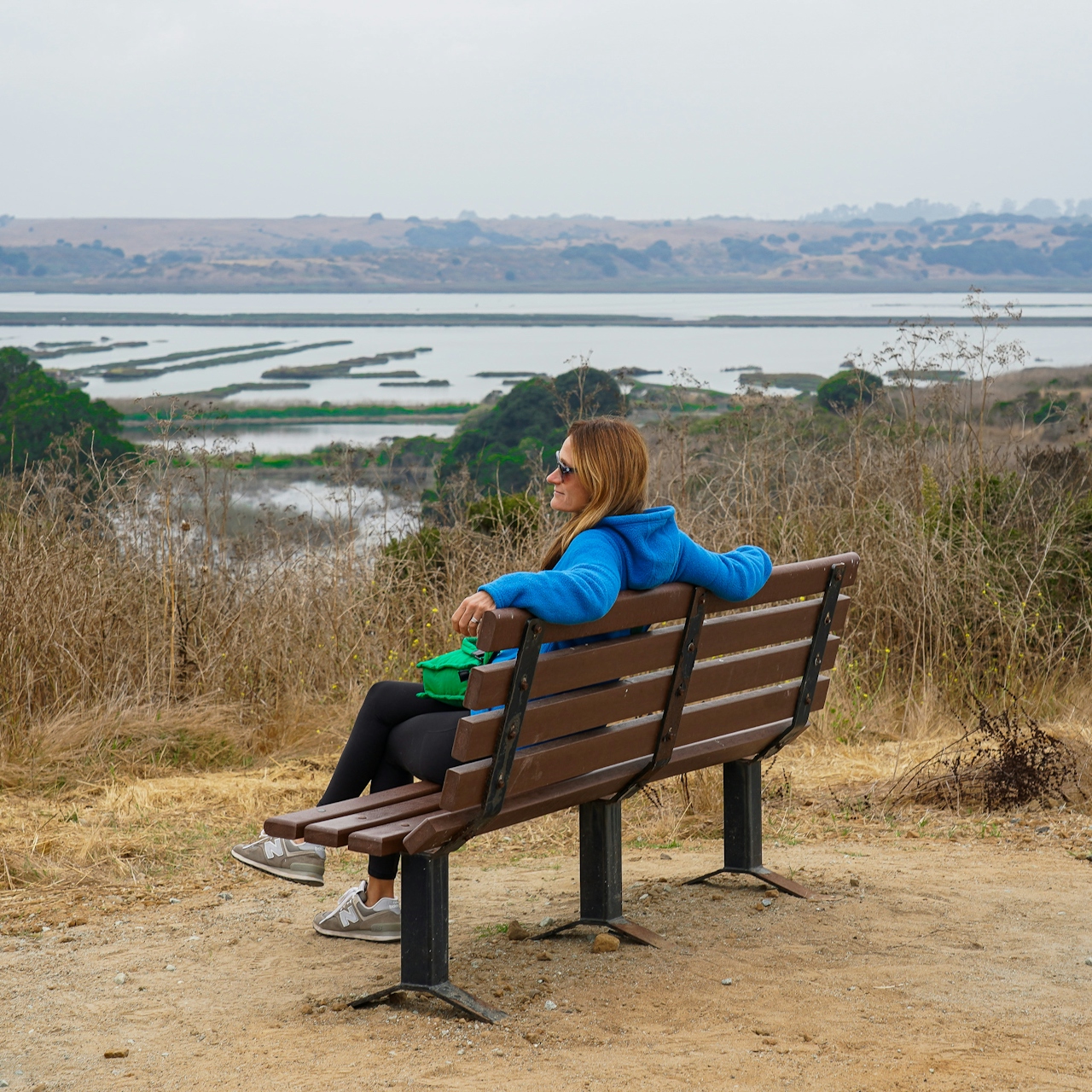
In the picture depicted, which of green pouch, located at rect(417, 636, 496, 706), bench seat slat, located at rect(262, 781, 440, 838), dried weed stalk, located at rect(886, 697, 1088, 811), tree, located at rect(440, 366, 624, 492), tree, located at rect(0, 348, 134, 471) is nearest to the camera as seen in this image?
bench seat slat, located at rect(262, 781, 440, 838)

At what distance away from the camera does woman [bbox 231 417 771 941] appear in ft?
10.4

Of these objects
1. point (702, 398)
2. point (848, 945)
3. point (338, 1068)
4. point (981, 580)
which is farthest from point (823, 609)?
point (702, 398)

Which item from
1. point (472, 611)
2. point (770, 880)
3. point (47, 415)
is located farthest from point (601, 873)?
point (47, 415)

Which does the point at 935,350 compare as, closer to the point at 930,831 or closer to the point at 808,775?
the point at 808,775

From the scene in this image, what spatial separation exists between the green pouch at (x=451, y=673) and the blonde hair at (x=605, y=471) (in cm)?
34

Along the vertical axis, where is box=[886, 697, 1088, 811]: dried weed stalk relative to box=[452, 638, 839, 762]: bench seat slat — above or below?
below

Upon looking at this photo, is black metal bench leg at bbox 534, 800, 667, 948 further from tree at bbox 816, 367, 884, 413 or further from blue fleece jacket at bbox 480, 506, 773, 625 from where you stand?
tree at bbox 816, 367, 884, 413

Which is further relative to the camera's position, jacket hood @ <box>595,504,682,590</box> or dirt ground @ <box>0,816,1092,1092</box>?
jacket hood @ <box>595,504,682,590</box>

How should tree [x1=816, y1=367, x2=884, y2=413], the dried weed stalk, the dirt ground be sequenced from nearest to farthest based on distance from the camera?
the dirt ground, the dried weed stalk, tree [x1=816, y1=367, x2=884, y2=413]

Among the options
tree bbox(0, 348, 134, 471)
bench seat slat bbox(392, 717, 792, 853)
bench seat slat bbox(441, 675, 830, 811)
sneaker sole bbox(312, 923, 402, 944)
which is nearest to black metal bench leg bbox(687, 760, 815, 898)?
bench seat slat bbox(392, 717, 792, 853)

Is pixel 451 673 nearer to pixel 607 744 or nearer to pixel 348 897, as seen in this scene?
pixel 607 744

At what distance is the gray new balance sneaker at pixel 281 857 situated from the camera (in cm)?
384

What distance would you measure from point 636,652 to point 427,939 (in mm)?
908

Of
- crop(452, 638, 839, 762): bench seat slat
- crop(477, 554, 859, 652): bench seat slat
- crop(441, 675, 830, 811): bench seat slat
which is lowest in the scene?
crop(441, 675, 830, 811): bench seat slat
